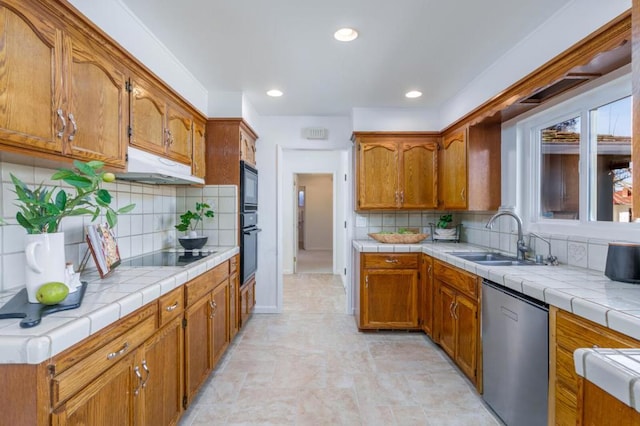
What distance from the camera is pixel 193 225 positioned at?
3031 millimetres

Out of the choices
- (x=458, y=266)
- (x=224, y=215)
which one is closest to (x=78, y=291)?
(x=224, y=215)

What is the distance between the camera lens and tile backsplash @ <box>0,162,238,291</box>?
1.40 m

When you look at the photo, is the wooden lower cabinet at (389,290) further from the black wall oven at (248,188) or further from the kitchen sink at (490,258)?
the black wall oven at (248,188)

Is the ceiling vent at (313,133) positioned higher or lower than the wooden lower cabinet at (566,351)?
higher

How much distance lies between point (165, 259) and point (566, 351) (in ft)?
7.48

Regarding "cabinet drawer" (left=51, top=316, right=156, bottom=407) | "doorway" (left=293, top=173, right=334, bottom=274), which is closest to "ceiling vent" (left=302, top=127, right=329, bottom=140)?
"cabinet drawer" (left=51, top=316, right=156, bottom=407)

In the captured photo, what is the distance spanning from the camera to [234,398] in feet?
6.93

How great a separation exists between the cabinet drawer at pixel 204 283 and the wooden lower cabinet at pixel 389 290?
1306 mm

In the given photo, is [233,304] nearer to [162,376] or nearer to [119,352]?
[162,376]

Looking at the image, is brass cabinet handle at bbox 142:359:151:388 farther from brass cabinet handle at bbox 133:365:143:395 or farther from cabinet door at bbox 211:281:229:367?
cabinet door at bbox 211:281:229:367

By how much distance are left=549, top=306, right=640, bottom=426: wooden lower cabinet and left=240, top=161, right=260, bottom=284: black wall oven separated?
2419 millimetres

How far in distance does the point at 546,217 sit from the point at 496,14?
4.90 feet

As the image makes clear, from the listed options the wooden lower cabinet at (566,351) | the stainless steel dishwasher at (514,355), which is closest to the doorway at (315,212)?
the stainless steel dishwasher at (514,355)

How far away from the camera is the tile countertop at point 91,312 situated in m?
0.86
